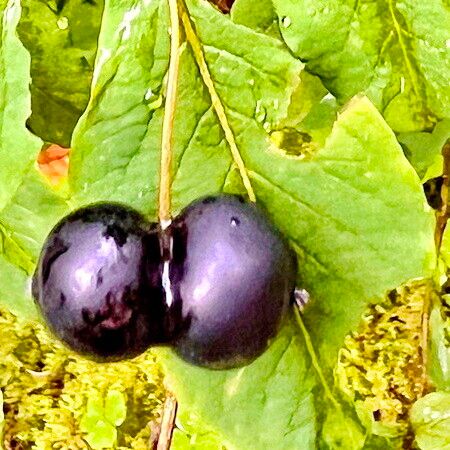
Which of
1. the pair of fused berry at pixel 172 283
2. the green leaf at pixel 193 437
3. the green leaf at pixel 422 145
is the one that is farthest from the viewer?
the green leaf at pixel 193 437

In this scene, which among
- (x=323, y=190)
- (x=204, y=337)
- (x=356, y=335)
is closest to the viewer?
(x=204, y=337)

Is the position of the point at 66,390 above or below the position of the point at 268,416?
below

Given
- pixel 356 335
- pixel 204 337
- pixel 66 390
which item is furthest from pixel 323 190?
pixel 66 390

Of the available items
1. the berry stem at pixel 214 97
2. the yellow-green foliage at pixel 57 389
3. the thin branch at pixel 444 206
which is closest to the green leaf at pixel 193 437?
the yellow-green foliage at pixel 57 389

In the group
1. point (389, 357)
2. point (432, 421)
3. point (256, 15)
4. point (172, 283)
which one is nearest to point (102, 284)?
point (172, 283)

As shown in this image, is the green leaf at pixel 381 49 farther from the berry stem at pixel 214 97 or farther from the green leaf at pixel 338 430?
the green leaf at pixel 338 430

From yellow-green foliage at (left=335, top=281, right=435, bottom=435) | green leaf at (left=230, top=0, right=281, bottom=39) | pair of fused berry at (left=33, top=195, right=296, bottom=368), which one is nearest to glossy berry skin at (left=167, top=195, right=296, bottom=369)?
pair of fused berry at (left=33, top=195, right=296, bottom=368)

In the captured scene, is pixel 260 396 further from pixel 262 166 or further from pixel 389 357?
pixel 389 357

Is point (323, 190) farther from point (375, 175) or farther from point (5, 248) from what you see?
point (5, 248)
